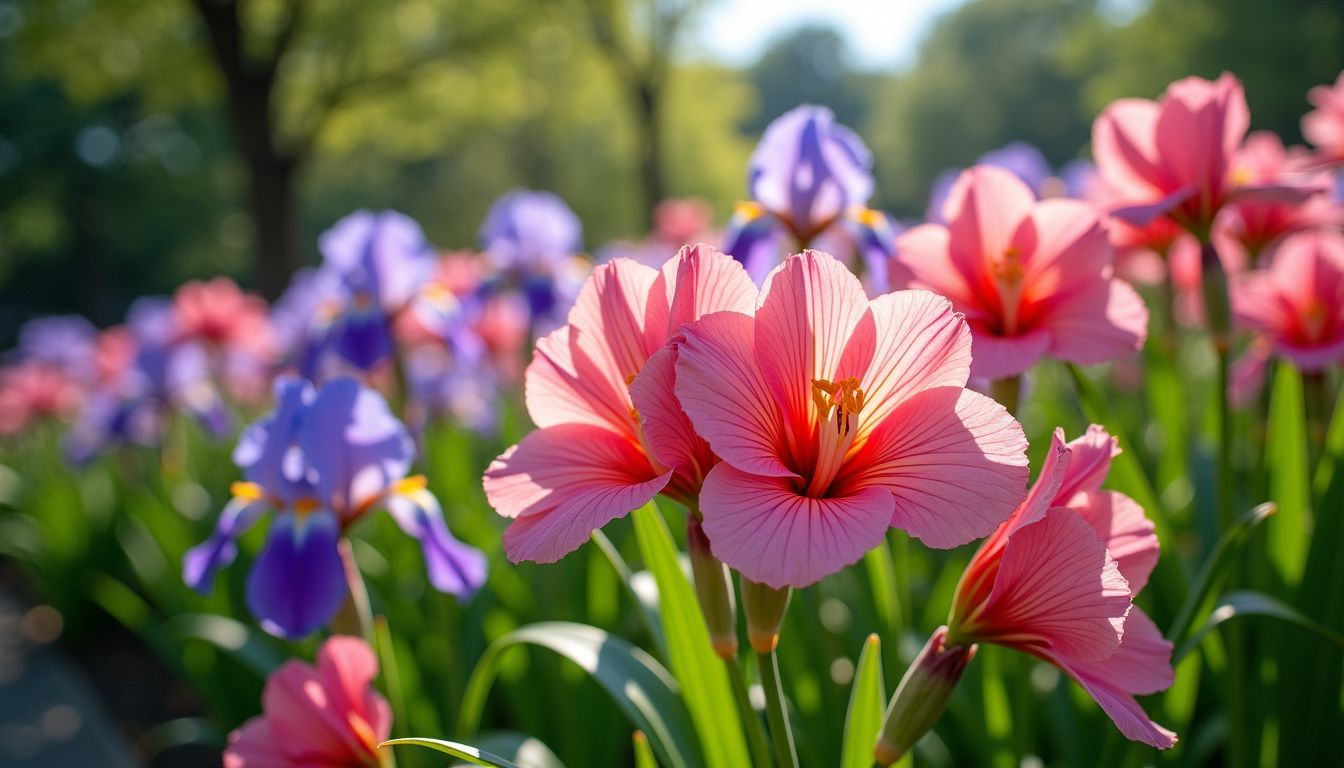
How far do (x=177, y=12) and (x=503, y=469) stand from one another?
45.2 ft

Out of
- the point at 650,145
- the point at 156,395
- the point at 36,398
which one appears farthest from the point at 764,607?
the point at 650,145

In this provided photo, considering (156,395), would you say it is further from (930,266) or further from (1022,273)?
(1022,273)

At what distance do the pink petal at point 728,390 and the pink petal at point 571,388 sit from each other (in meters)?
0.15

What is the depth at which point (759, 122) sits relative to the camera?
124 feet

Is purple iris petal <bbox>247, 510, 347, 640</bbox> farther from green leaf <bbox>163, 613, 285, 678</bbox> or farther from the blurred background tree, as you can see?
the blurred background tree


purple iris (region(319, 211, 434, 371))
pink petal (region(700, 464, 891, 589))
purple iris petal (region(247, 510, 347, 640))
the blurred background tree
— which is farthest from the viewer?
the blurred background tree

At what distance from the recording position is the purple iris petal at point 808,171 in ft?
5.58

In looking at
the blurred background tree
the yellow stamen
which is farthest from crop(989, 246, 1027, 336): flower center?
the blurred background tree

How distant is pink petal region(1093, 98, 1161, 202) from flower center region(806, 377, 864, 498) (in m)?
0.89

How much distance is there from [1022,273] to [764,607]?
1.95ft

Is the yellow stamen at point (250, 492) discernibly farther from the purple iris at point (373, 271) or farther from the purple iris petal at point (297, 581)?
the purple iris at point (373, 271)

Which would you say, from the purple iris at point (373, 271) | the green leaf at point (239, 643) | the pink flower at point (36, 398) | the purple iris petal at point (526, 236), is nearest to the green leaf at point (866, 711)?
the green leaf at point (239, 643)

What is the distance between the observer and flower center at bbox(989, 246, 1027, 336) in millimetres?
1139

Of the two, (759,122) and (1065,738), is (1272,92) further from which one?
(759,122)
